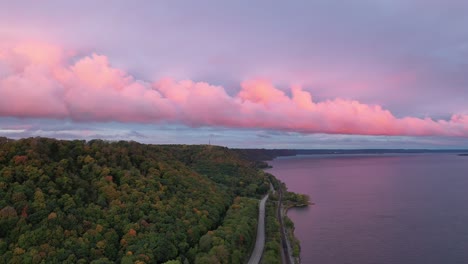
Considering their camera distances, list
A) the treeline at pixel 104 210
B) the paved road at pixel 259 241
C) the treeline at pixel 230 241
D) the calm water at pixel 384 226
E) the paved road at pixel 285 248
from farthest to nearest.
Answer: the calm water at pixel 384 226 < the paved road at pixel 285 248 < the paved road at pixel 259 241 < the treeline at pixel 230 241 < the treeline at pixel 104 210

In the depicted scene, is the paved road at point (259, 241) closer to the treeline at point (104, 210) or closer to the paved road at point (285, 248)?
the treeline at point (104, 210)

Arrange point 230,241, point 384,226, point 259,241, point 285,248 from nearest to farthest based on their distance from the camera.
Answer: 1. point 230,241
2. point 259,241
3. point 285,248
4. point 384,226

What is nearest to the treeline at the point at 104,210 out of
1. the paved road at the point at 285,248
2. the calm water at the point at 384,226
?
the paved road at the point at 285,248

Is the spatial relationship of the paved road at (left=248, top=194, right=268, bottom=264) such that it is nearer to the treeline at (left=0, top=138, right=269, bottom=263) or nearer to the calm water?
the treeline at (left=0, top=138, right=269, bottom=263)

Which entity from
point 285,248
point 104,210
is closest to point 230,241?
point 285,248

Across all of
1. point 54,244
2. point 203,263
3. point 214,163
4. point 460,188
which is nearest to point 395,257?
point 203,263

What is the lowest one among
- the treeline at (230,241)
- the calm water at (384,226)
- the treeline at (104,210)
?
the calm water at (384,226)

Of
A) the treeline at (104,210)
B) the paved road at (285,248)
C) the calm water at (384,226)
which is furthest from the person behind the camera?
the calm water at (384,226)

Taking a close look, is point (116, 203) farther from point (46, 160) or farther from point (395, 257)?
point (395, 257)

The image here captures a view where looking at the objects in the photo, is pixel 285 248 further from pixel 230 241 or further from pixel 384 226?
pixel 384 226
